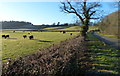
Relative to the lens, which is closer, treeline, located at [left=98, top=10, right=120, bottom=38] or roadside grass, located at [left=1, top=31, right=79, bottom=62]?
roadside grass, located at [left=1, top=31, right=79, bottom=62]

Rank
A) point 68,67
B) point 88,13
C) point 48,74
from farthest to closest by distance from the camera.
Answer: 1. point 88,13
2. point 68,67
3. point 48,74

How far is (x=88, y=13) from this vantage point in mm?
27047

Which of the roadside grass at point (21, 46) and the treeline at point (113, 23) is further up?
the treeline at point (113, 23)

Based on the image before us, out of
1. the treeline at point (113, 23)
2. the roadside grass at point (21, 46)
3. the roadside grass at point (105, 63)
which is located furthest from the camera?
the treeline at point (113, 23)

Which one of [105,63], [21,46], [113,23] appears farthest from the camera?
[113,23]

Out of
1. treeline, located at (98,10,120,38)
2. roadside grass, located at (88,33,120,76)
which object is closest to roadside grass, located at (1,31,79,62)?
roadside grass, located at (88,33,120,76)

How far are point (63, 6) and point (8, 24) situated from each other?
111 meters

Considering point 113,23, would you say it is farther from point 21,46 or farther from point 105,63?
point 21,46

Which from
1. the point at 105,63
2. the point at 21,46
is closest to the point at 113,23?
the point at 105,63

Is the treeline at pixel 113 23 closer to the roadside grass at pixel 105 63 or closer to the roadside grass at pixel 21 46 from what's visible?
the roadside grass at pixel 105 63

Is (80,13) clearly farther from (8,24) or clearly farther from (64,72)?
(8,24)

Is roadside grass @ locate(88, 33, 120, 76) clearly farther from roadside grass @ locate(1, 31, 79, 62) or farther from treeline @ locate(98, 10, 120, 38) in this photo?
treeline @ locate(98, 10, 120, 38)

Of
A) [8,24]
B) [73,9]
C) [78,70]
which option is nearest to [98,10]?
[73,9]

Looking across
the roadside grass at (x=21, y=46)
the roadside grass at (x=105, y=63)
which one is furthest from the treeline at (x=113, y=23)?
the roadside grass at (x=21, y=46)
